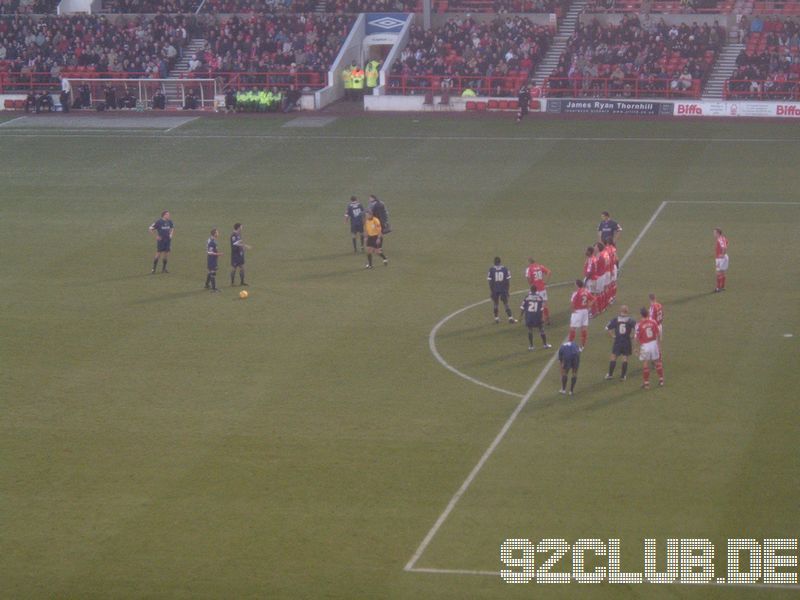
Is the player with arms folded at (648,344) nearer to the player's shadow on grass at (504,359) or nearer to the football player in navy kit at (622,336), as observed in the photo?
the football player in navy kit at (622,336)

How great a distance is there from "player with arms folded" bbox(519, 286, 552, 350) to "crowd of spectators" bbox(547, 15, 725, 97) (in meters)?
37.3

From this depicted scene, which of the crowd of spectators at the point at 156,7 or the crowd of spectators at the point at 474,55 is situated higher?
the crowd of spectators at the point at 156,7

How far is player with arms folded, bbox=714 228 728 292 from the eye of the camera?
33844 millimetres

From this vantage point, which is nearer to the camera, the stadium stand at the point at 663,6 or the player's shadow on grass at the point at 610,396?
the player's shadow on grass at the point at 610,396

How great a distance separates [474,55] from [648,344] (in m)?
43.9

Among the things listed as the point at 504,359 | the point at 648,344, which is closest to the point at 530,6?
the point at 504,359

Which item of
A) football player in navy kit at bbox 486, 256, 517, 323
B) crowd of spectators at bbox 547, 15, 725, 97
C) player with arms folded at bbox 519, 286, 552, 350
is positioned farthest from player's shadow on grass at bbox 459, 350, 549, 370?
crowd of spectators at bbox 547, 15, 725, 97

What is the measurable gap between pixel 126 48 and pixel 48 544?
55994 millimetres

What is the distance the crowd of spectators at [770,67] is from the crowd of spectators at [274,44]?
21565 mm

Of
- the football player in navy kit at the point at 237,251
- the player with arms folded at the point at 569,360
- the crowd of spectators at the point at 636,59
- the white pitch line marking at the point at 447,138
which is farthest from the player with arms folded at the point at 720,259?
the crowd of spectators at the point at 636,59

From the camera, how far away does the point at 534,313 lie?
29.9m

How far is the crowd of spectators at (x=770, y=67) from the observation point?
63344 millimetres

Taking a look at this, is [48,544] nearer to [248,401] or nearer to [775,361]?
[248,401]

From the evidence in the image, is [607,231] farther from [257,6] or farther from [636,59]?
[257,6]
